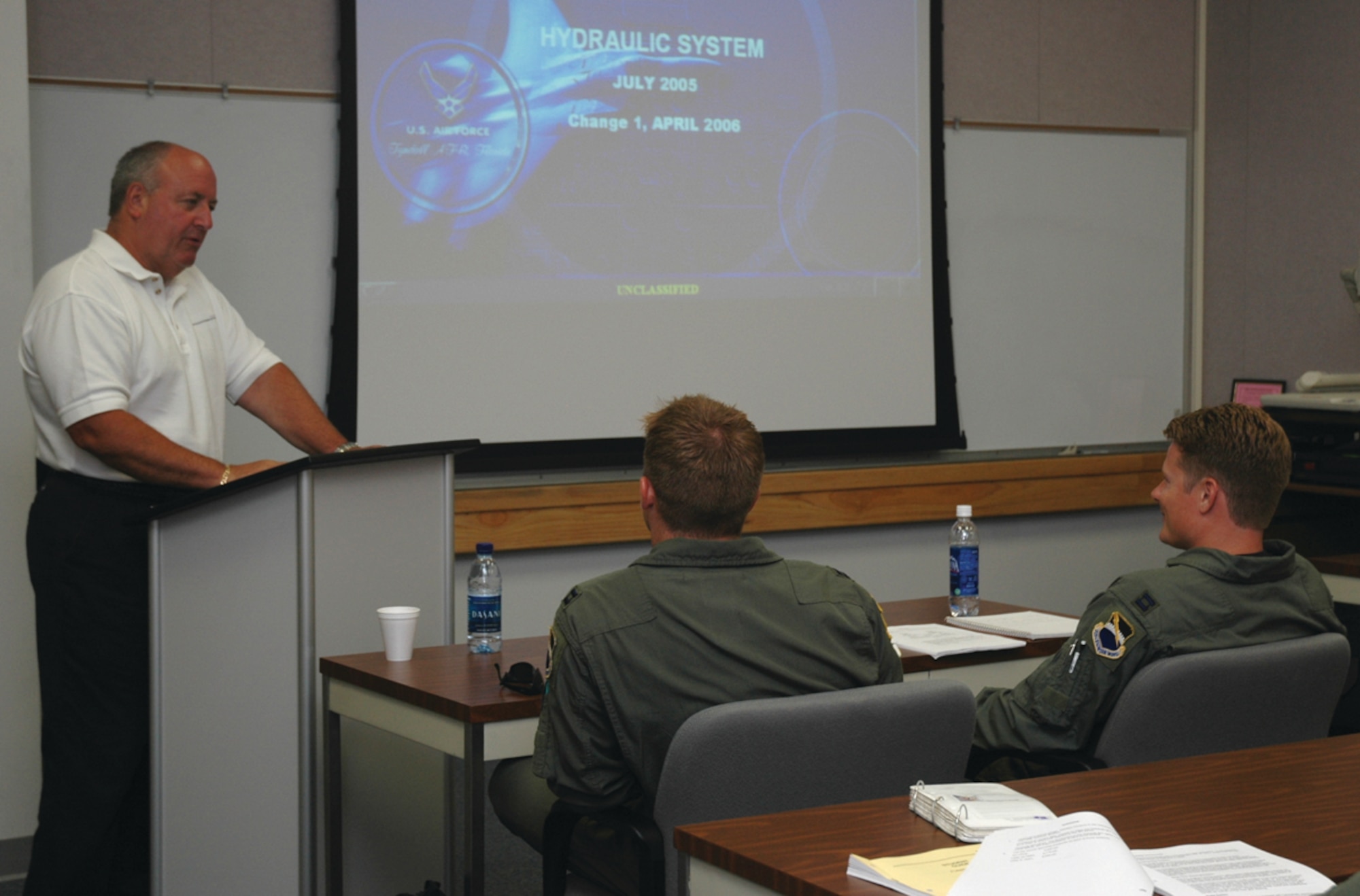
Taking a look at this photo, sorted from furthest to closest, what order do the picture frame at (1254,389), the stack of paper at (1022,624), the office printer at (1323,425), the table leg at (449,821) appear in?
the picture frame at (1254,389) → the office printer at (1323,425) → the stack of paper at (1022,624) → the table leg at (449,821)

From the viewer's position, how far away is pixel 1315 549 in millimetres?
4734

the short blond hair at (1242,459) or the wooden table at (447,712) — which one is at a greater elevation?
the short blond hair at (1242,459)

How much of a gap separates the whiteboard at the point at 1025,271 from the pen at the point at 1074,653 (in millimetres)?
2504

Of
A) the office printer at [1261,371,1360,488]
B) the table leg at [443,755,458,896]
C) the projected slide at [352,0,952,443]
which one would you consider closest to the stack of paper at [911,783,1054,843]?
the table leg at [443,755,458,896]

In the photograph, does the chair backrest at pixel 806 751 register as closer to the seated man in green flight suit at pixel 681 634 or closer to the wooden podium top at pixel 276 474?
the seated man in green flight suit at pixel 681 634

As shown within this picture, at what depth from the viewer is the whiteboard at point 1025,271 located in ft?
12.7

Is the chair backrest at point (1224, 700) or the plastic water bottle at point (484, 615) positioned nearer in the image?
the chair backrest at point (1224, 700)

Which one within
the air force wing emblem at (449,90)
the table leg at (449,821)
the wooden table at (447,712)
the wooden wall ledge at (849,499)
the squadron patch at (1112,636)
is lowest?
the table leg at (449,821)

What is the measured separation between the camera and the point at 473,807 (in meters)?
2.16

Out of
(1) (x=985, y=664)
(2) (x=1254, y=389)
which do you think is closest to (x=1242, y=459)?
(1) (x=985, y=664)

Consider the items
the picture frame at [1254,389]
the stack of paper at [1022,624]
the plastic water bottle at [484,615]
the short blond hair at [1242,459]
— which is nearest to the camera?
the short blond hair at [1242,459]

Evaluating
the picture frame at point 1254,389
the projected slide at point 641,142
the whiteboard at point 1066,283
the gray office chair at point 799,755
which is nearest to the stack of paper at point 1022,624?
the gray office chair at point 799,755

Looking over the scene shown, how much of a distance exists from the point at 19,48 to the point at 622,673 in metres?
2.39

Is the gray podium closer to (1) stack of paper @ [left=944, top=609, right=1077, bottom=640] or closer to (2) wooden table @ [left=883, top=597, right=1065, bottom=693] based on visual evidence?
(2) wooden table @ [left=883, top=597, right=1065, bottom=693]
